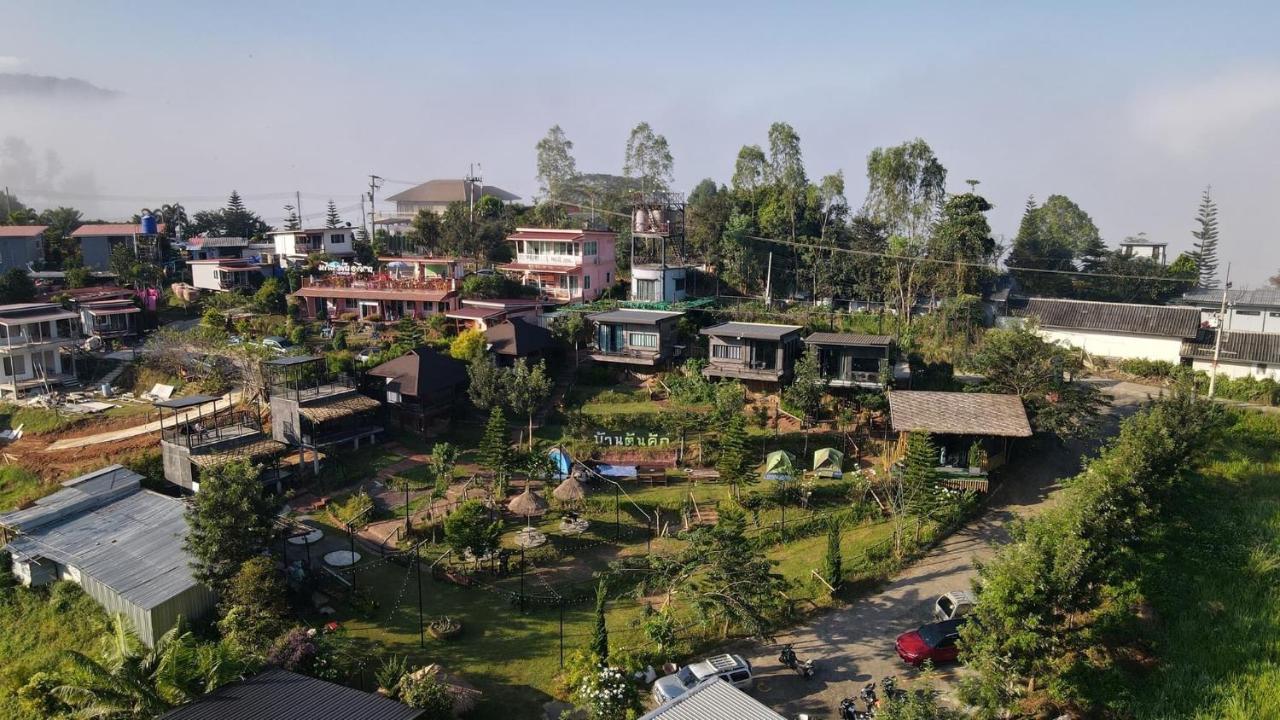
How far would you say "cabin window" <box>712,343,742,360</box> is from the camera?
1338 inches

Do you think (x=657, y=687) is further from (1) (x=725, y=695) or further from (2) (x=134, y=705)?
(2) (x=134, y=705)

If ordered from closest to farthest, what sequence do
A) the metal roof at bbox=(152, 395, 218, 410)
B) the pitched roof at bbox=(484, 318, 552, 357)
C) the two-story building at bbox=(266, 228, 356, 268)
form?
the metal roof at bbox=(152, 395, 218, 410) < the pitched roof at bbox=(484, 318, 552, 357) < the two-story building at bbox=(266, 228, 356, 268)

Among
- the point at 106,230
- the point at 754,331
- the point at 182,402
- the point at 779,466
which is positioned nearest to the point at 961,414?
the point at 779,466

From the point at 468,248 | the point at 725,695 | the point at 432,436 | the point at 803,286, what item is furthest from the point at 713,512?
the point at 468,248

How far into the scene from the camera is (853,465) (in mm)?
29031

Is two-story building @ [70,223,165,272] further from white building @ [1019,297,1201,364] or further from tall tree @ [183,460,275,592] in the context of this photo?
white building @ [1019,297,1201,364]

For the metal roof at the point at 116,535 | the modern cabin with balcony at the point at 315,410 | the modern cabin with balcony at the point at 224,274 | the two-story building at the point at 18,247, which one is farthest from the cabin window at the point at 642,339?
the two-story building at the point at 18,247

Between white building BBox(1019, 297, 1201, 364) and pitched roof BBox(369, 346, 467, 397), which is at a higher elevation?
white building BBox(1019, 297, 1201, 364)

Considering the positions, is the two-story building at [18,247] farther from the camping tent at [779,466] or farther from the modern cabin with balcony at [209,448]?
the camping tent at [779,466]

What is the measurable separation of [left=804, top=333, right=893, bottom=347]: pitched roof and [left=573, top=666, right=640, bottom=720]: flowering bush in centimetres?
1902

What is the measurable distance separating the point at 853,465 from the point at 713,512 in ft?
21.6

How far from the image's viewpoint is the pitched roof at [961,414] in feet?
87.9

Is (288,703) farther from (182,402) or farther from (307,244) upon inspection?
(307,244)

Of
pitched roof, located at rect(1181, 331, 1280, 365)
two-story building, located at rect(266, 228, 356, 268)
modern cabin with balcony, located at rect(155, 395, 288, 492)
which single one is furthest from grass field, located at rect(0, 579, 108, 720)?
pitched roof, located at rect(1181, 331, 1280, 365)
